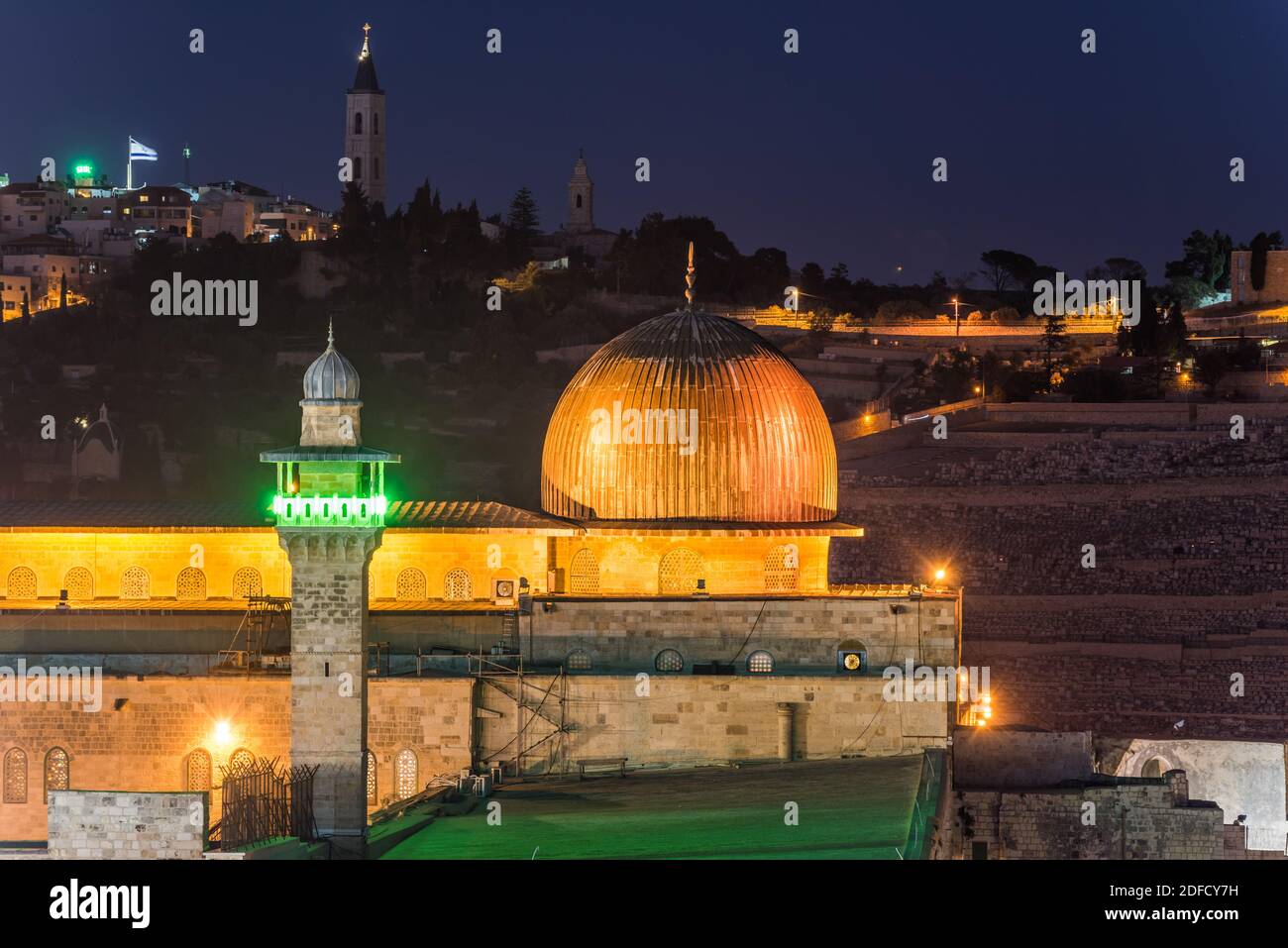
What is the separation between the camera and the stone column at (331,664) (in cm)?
3181

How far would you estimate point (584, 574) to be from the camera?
39938 millimetres

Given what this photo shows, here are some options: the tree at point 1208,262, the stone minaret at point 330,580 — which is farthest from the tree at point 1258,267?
the stone minaret at point 330,580

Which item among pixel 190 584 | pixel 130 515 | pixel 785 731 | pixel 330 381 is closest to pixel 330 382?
pixel 330 381

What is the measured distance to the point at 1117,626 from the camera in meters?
57.9

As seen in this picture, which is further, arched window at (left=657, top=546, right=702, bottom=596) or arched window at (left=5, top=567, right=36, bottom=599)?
arched window at (left=5, top=567, right=36, bottom=599)

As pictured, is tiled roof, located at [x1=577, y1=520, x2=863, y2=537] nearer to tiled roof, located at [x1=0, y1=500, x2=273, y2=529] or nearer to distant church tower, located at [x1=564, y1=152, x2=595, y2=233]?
tiled roof, located at [x1=0, y1=500, x2=273, y2=529]

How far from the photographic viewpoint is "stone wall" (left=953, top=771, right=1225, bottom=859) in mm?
36844

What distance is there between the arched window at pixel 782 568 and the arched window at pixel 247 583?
7.23 metres

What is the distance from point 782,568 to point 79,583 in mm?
10085

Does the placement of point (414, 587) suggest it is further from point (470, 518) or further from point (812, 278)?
point (812, 278)

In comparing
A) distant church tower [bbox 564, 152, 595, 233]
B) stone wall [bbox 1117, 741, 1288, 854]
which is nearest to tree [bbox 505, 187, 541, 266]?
distant church tower [bbox 564, 152, 595, 233]

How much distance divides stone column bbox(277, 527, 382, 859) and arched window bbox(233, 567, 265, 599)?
8.26 m
